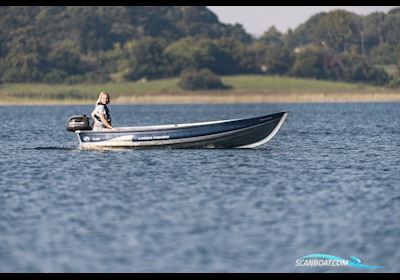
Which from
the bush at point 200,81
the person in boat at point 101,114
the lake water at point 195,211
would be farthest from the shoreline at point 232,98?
the lake water at point 195,211

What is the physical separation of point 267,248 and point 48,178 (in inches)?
551

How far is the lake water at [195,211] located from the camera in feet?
63.6

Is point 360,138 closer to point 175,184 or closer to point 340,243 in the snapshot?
point 175,184

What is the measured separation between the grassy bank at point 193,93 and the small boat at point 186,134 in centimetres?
12853

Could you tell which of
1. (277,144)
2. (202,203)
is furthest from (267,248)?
(277,144)

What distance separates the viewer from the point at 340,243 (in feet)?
67.3

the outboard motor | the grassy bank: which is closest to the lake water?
the outboard motor

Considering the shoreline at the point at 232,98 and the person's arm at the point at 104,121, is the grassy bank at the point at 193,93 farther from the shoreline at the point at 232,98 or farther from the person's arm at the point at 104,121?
the person's arm at the point at 104,121

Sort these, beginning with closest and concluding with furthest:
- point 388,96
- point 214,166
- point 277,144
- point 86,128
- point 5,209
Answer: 1. point 5,209
2. point 214,166
3. point 86,128
4. point 277,144
5. point 388,96

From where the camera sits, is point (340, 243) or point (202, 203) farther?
point (202, 203)

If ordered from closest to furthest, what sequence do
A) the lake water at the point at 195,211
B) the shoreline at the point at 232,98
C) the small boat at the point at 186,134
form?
the lake water at the point at 195,211, the small boat at the point at 186,134, the shoreline at the point at 232,98

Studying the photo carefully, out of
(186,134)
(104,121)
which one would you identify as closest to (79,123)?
(104,121)

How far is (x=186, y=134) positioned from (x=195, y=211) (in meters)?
16.2
